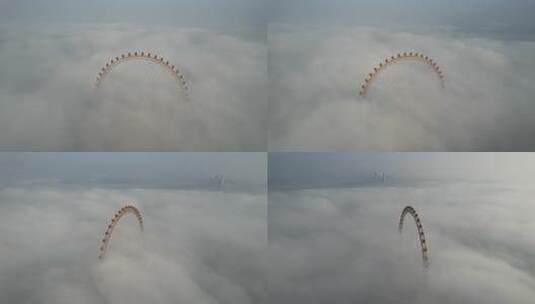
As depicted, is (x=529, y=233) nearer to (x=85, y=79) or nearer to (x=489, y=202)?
(x=489, y=202)

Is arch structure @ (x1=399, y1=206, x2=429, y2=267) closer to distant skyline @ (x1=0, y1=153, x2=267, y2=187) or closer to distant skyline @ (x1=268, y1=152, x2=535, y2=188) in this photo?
distant skyline @ (x1=268, y1=152, x2=535, y2=188)

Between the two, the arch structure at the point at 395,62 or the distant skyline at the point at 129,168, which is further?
the arch structure at the point at 395,62

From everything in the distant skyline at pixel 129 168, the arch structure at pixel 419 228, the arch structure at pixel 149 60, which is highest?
the arch structure at pixel 149 60

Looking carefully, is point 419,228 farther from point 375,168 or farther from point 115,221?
point 115,221

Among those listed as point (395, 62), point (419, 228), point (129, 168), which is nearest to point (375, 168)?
point (419, 228)

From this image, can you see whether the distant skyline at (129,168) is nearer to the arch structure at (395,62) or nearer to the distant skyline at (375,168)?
the distant skyline at (375,168)

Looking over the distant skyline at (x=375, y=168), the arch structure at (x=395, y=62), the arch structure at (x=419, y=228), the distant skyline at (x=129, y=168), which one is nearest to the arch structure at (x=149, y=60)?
the distant skyline at (x=129, y=168)

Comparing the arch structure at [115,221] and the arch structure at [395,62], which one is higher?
the arch structure at [395,62]
